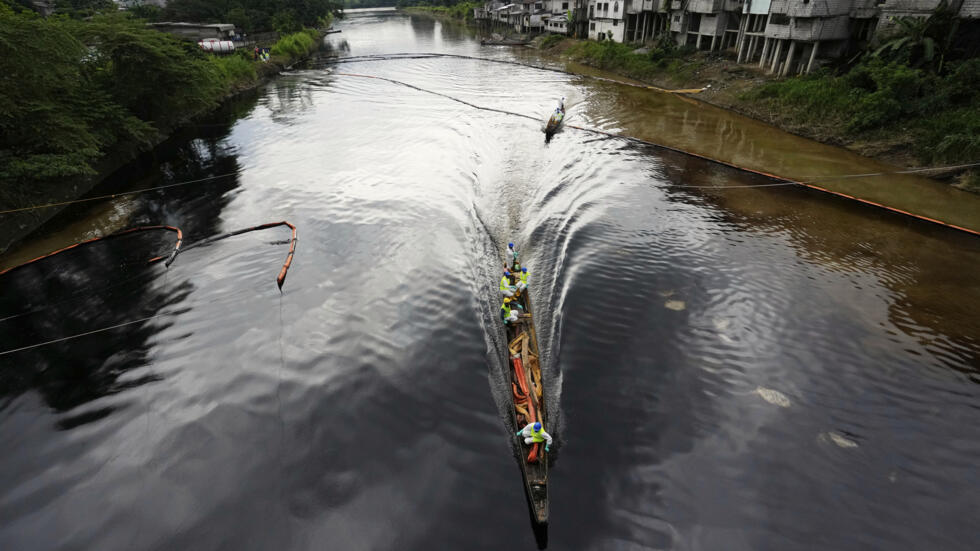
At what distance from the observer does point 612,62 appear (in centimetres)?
5575

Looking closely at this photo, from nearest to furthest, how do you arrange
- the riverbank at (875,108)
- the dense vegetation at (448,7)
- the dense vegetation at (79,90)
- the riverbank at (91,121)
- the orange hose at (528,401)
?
the orange hose at (528,401) < the dense vegetation at (79,90) < the riverbank at (91,121) < the riverbank at (875,108) < the dense vegetation at (448,7)

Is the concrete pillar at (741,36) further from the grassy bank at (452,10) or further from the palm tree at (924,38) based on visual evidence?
the grassy bank at (452,10)

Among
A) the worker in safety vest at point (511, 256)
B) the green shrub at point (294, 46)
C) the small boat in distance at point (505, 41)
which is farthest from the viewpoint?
the small boat in distance at point (505, 41)

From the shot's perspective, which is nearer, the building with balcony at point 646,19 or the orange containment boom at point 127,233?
the orange containment boom at point 127,233

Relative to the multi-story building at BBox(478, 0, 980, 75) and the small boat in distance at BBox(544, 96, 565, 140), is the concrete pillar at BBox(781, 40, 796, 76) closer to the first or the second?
the multi-story building at BBox(478, 0, 980, 75)

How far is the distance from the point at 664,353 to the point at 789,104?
29513 mm

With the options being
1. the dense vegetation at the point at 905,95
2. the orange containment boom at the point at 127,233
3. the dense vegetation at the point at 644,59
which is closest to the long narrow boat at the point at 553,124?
the dense vegetation at the point at 905,95

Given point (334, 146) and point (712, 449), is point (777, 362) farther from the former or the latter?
point (334, 146)

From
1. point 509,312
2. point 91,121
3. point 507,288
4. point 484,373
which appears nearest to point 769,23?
point 507,288

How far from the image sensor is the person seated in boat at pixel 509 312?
14914mm

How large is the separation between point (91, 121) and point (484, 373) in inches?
1158

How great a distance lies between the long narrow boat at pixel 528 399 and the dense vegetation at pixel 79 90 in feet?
79.5

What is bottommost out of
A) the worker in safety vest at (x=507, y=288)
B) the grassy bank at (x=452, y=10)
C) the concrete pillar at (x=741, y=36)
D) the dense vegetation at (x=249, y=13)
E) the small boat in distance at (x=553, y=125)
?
the worker in safety vest at (x=507, y=288)

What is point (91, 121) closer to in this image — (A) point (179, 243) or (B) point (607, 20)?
(A) point (179, 243)
